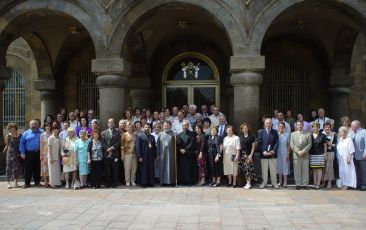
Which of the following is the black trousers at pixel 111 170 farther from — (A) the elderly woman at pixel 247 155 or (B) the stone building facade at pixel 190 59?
(A) the elderly woman at pixel 247 155

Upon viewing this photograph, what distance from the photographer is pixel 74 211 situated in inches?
326

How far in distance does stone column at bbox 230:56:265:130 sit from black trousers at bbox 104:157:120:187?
310 centimetres

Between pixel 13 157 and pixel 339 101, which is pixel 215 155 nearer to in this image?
pixel 13 157

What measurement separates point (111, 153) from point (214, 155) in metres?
2.40

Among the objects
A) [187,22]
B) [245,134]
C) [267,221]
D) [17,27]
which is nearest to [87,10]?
[17,27]

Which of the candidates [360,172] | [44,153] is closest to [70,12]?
[44,153]

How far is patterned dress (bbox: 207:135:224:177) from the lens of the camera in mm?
11367

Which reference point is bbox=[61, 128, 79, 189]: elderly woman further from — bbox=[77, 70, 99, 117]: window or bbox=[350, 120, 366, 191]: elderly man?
bbox=[77, 70, 99, 117]: window

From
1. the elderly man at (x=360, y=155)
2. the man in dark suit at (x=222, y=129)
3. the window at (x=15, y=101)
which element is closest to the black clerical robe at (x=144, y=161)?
the man in dark suit at (x=222, y=129)

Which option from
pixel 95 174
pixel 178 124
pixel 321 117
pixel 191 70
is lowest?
pixel 95 174

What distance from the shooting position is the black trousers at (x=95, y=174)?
36.6 ft

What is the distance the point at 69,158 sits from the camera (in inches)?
443

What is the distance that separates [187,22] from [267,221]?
8.88 m

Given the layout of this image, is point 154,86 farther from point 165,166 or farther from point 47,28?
point 165,166
